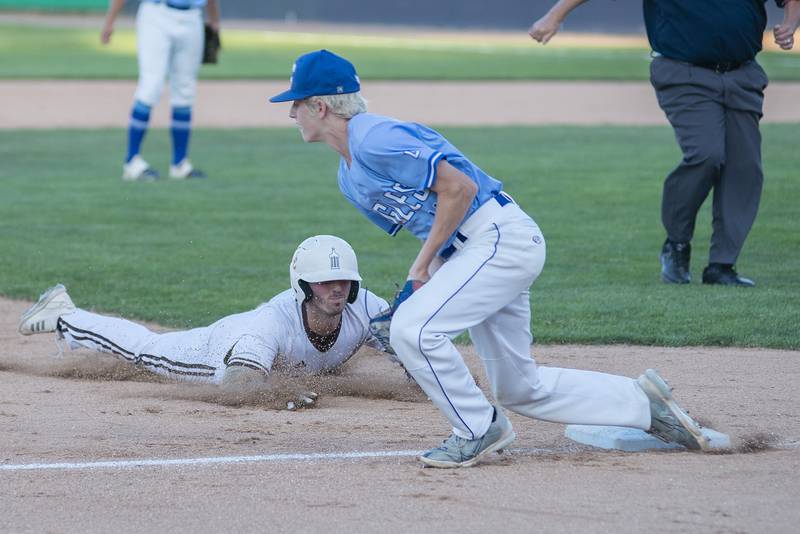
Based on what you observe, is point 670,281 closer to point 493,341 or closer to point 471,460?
point 493,341

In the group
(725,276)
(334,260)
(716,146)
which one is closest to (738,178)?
(716,146)

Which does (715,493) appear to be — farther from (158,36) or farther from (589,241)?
(158,36)

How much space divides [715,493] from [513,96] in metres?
16.9

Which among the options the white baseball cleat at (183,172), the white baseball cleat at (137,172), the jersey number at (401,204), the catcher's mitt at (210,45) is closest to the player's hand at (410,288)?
the jersey number at (401,204)

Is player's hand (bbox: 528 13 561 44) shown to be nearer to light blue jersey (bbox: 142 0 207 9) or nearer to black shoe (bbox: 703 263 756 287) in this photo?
black shoe (bbox: 703 263 756 287)

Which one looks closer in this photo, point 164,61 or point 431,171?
point 431,171

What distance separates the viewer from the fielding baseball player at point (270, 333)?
18.0ft

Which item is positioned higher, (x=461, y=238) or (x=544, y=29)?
(x=544, y=29)

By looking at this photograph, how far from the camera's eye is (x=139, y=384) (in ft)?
19.7

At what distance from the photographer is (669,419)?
4.55m

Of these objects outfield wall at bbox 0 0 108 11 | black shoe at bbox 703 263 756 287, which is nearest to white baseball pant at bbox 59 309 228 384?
black shoe at bbox 703 263 756 287

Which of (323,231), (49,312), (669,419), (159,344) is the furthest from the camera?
(323,231)

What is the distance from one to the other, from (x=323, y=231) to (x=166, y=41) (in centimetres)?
327

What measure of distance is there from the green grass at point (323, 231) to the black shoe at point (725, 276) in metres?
0.12
